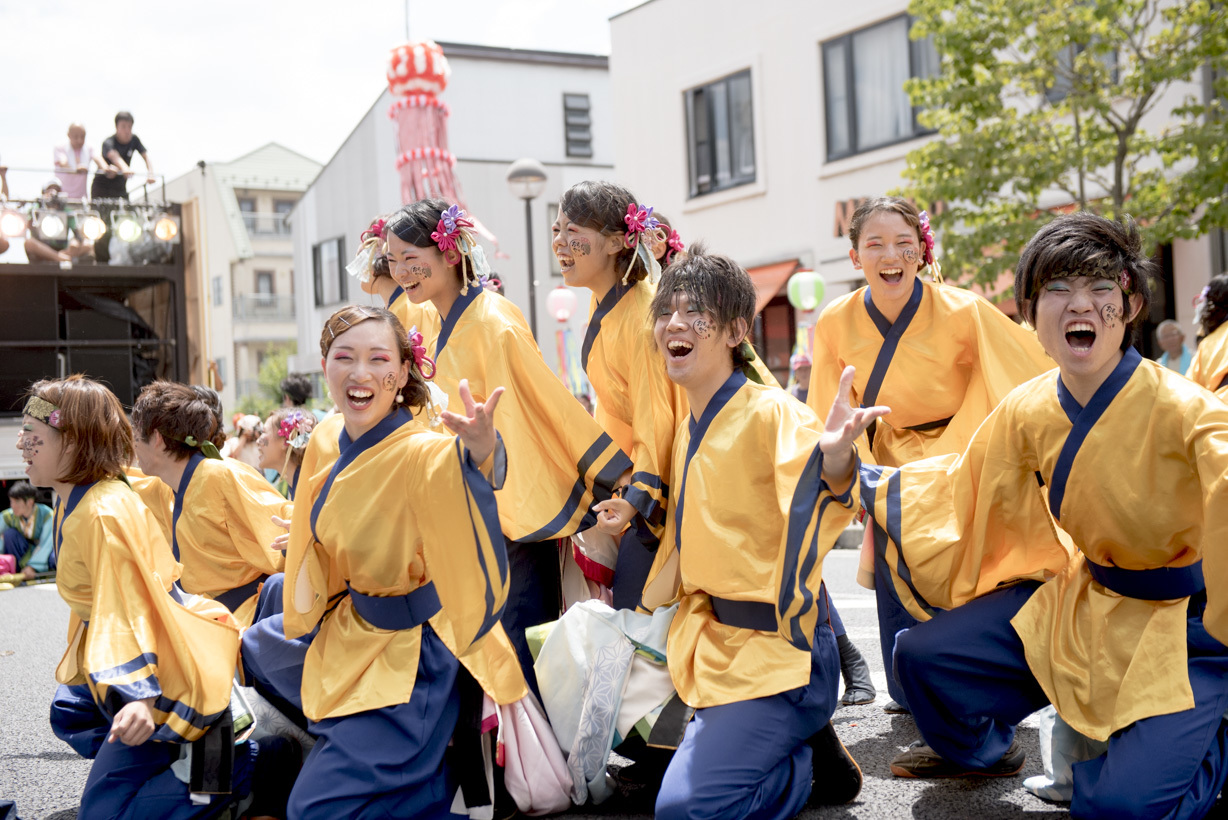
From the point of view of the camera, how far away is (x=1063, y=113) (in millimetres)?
9070

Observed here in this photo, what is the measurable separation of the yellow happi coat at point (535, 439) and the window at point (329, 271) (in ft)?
65.8

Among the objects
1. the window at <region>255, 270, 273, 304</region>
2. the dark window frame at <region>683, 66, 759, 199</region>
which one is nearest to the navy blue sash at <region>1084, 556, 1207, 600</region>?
the dark window frame at <region>683, 66, 759, 199</region>

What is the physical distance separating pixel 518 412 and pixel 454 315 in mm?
391

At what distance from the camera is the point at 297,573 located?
2693 millimetres

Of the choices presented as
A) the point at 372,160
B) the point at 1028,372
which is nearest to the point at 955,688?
the point at 1028,372

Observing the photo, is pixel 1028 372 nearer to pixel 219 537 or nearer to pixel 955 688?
pixel 955 688

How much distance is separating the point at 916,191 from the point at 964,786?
7.05 meters

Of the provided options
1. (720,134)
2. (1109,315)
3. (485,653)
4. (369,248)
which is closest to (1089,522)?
(1109,315)

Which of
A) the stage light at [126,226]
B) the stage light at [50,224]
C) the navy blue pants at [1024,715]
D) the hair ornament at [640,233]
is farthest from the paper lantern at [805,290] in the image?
the navy blue pants at [1024,715]

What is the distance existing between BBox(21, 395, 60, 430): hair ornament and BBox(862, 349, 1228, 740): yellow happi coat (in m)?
2.16

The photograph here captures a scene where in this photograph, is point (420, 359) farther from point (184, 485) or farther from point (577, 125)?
point (577, 125)

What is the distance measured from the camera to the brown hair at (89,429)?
2.92m

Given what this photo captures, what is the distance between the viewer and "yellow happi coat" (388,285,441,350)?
12.5 feet

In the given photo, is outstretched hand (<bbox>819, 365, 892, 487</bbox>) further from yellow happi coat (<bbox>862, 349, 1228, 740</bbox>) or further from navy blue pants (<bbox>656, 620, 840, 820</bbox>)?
navy blue pants (<bbox>656, 620, 840, 820</bbox>)
